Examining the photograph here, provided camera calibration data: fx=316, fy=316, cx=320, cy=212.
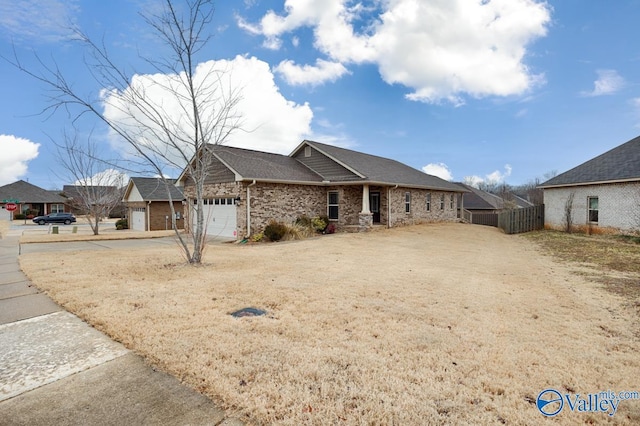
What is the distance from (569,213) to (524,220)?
7.74 ft

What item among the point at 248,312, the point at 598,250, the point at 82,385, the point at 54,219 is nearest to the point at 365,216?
the point at 598,250

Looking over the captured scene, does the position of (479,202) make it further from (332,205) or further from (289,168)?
(289,168)

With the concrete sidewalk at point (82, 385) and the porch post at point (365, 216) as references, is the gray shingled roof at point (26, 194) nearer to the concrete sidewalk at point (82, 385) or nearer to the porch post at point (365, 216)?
the porch post at point (365, 216)

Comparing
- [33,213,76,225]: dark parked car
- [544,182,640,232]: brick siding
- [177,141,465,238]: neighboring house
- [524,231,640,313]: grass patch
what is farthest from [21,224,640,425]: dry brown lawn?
[33,213,76,225]: dark parked car

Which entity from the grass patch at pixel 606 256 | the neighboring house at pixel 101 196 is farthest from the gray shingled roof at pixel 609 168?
the neighboring house at pixel 101 196

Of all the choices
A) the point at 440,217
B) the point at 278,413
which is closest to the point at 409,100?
the point at 440,217

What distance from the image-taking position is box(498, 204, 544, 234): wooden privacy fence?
20.5 meters

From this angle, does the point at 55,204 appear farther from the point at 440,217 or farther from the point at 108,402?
the point at 108,402

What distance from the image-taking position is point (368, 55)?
15680 mm

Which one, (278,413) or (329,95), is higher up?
(329,95)

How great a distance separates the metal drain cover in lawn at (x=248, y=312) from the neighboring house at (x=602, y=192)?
19.7 meters

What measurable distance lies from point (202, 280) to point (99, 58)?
21.3ft

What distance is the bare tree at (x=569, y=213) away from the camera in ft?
62.3

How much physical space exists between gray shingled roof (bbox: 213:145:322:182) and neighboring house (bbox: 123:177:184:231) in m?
9.65
